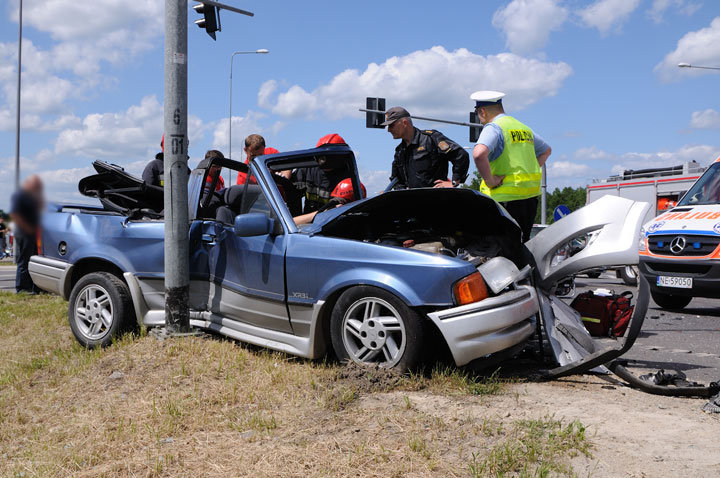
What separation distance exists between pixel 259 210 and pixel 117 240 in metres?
1.41

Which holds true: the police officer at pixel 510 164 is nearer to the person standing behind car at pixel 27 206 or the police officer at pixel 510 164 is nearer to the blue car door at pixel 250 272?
the blue car door at pixel 250 272

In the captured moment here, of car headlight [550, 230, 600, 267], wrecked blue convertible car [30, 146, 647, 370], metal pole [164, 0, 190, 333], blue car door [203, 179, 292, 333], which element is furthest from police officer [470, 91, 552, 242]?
metal pole [164, 0, 190, 333]

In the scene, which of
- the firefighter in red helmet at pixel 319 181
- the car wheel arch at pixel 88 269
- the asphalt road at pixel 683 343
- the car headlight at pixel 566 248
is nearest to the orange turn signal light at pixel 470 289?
the car headlight at pixel 566 248

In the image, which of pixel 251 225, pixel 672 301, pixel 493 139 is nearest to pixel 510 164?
pixel 493 139

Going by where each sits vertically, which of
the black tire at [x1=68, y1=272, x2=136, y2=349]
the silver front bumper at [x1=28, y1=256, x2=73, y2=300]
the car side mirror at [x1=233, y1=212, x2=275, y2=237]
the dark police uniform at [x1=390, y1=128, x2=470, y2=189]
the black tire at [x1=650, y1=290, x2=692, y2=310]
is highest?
the dark police uniform at [x1=390, y1=128, x2=470, y2=189]

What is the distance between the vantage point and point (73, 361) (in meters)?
5.25

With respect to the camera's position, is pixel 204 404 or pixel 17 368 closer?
pixel 204 404

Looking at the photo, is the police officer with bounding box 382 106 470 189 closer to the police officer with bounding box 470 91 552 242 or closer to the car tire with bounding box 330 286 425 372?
the police officer with bounding box 470 91 552 242

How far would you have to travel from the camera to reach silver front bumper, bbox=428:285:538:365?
13.3 feet

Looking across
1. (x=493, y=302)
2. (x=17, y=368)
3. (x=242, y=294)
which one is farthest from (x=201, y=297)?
(x=493, y=302)

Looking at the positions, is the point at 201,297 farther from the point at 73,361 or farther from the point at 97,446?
the point at 97,446

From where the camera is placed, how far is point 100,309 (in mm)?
5641

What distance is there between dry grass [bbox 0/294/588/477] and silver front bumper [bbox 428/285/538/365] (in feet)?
0.73

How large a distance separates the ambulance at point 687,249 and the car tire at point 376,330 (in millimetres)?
4985
